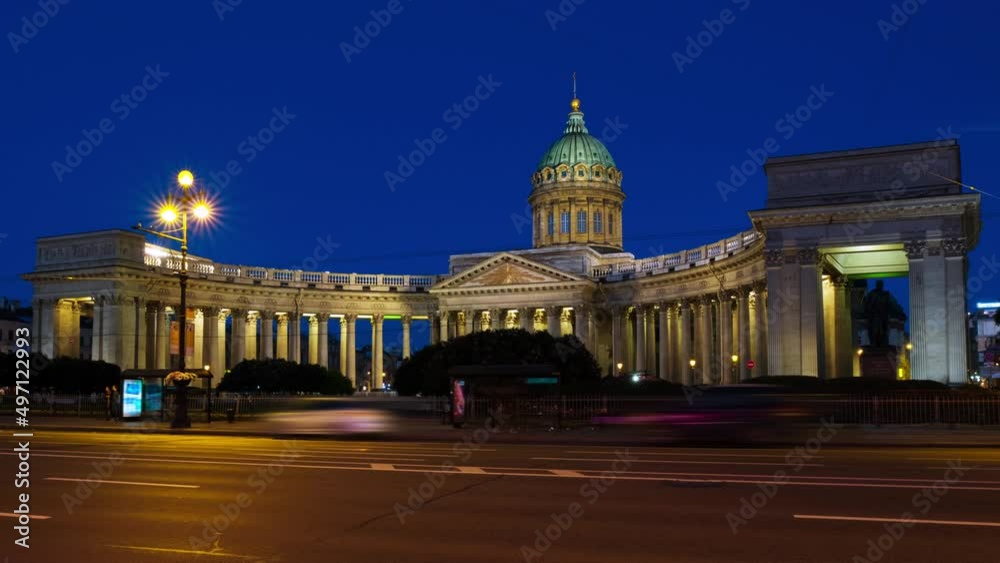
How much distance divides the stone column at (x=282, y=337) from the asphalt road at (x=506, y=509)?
2872 inches

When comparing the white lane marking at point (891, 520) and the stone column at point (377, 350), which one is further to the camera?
the stone column at point (377, 350)

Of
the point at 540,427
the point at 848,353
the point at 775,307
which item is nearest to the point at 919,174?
the point at 775,307

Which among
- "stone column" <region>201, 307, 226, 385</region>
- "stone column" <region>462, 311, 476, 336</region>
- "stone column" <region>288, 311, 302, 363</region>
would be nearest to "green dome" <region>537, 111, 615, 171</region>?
"stone column" <region>462, 311, 476, 336</region>

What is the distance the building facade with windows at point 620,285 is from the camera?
55.8 meters

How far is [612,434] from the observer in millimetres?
36500

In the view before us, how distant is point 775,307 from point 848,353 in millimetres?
11457

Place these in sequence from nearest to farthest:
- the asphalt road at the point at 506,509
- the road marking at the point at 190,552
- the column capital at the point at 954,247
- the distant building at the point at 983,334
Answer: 1. the road marking at the point at 190,552
2. the asphalt road at the point at 506,509
3. the column capital at the point at 954,247
4. the distant building at the point at 983,334

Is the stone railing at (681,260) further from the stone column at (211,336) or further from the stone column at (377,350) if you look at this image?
the stone column at (211,336)

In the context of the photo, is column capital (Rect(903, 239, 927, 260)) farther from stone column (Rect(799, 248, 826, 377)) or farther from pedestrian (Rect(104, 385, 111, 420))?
pedestrian (Rect(104, 385, 111, 420))

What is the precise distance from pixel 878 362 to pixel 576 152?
70716 millimetres

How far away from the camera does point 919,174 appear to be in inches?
2210

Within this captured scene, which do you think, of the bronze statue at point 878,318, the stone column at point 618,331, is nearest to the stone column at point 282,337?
the stone column at point 618,331

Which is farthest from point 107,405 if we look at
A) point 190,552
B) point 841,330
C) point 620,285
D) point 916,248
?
point 620,285

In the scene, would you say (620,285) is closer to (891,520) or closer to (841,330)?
(841,330)
